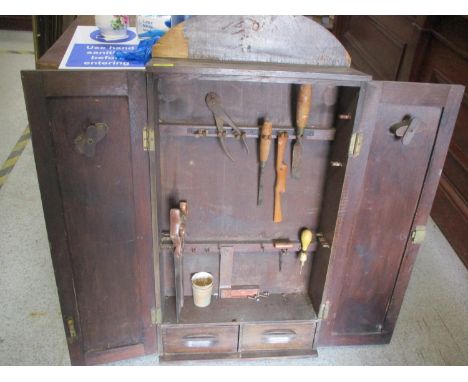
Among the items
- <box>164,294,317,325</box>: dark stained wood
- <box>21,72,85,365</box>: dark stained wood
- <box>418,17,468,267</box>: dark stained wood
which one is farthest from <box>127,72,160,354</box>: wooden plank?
<box>418,17,468,267</box>: dark stained wood

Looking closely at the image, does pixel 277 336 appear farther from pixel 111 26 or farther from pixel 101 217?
pixel 111 26

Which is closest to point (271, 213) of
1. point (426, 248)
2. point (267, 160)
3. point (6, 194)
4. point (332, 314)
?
point (267, 160)

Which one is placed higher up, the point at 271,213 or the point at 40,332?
the point at 271,213

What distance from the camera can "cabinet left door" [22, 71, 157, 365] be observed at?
1155mm

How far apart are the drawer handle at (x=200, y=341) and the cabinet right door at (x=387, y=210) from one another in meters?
0.40

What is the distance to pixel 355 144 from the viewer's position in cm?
129

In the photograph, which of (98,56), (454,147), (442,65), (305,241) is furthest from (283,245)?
(442,65)

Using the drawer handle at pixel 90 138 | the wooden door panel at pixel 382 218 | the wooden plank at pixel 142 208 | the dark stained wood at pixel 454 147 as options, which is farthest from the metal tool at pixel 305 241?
the dark stained wood at pixel 454 147

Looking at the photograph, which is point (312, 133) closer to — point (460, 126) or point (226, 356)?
point (226, 356)

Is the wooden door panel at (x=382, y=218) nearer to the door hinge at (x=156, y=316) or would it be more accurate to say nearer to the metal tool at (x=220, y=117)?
the metal tool at (x=220, y=117)

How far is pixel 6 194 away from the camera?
8.61ft

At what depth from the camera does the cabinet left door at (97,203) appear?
3.79 feet

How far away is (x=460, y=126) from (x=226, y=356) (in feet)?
5.54

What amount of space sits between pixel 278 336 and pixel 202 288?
0.34 m
